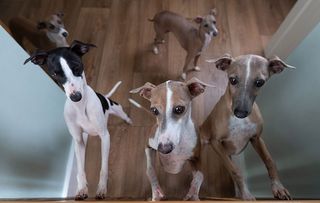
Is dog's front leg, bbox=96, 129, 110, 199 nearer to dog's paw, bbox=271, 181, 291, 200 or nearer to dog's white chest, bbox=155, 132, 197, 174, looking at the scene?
dog's white chest, bbox=155, 132, 197, 174

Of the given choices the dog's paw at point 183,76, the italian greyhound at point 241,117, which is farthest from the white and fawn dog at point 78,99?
the dog's paw at point 183,76

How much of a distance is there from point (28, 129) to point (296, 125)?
4.65 ft

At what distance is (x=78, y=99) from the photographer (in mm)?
1417

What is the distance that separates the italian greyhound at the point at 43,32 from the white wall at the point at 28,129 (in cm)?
62

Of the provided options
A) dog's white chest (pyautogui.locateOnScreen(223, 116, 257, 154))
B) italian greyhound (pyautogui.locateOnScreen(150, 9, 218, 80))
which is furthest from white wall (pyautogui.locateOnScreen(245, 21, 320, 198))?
italian greyhound (pyautogui.locateOnScreen(150, 9, 218, 80))

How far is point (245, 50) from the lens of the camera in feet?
8.91

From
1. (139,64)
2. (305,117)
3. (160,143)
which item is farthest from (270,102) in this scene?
(139,64)

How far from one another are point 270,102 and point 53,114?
1388 millimetres

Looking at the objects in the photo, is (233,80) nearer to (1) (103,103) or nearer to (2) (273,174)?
(2) (273,174)

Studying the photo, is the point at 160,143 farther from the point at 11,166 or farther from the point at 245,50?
the point at 245,50

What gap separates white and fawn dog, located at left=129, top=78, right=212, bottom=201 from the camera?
1.33 m

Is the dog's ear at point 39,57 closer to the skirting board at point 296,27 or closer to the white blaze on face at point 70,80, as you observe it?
the white blaze on face at point 70,80

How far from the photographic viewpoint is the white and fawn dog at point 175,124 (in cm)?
133

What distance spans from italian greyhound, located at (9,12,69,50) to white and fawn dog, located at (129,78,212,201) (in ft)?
4.15
